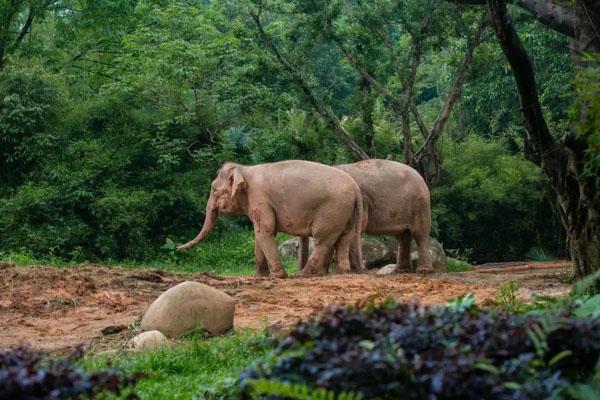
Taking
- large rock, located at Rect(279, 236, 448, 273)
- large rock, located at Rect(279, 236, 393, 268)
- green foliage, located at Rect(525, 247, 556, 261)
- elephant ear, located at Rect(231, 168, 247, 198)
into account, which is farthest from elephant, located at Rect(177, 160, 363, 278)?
green foliage, located at Rect(525, 247, 556, 261)

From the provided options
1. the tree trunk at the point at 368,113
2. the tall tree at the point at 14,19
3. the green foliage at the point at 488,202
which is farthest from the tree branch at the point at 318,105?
the tall tree at the point at 14,19

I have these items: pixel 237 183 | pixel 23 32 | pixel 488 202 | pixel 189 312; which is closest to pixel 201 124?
pixel 23 32

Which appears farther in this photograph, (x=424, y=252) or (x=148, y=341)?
(x=424, y=252)

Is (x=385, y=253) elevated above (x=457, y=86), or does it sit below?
below

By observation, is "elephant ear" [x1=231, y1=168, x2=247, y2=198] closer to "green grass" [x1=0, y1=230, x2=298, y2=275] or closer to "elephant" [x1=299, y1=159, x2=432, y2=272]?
"elephant" [x1=299, y1=159, x2=432, y2=272]

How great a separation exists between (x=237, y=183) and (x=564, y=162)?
23.5 ft

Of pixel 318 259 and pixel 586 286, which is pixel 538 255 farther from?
pixel 586 286

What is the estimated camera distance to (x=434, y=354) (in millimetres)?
3775

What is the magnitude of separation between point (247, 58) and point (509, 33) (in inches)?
693

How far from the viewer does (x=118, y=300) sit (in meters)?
11.9

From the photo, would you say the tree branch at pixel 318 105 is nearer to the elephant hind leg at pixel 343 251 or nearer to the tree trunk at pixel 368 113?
the tree trunk at pixel 368 113

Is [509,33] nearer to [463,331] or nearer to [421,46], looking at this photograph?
[463,331]

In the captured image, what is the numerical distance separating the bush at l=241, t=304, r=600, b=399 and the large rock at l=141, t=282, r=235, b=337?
470cm

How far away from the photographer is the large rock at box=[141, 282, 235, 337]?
9039 mm
